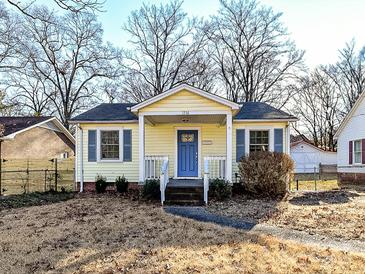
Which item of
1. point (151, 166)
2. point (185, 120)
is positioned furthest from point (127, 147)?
point (185, 120)

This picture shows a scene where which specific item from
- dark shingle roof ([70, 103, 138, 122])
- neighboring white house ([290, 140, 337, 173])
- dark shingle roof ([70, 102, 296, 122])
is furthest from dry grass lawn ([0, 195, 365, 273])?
neighboring white house ([290, 140, 337, 173])

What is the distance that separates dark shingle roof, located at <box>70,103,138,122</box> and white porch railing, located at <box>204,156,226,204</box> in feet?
12.1

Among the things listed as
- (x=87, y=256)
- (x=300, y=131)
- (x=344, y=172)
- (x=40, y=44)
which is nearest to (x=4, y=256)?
(x=87, y=256)

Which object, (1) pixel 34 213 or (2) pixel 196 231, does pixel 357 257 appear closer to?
(2) pixel 196 231

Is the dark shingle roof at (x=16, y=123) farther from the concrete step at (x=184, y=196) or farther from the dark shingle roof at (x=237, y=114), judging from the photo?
the concrete step at (x=184, y=196)

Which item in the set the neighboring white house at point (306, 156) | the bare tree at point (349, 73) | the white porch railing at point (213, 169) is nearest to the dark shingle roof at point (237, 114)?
the white porch railing at point (213, 169)

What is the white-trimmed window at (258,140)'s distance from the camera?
14297 mm

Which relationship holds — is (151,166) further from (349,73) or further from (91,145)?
(349,73)

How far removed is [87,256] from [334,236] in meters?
4.81

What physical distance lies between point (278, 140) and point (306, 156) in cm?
1866

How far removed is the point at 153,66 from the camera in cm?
3459

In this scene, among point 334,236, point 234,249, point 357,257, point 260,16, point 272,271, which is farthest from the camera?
point 260,16

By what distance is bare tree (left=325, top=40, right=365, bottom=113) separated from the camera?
1462 inches

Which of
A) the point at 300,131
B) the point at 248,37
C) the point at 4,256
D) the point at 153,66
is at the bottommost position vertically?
the point at 4,256
